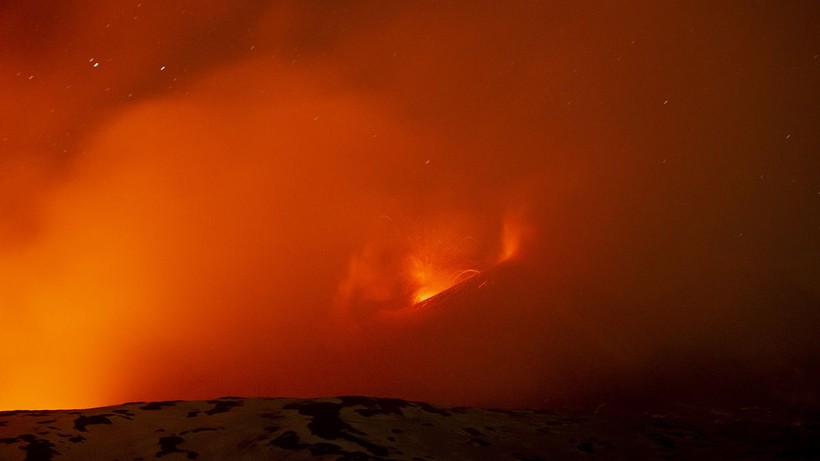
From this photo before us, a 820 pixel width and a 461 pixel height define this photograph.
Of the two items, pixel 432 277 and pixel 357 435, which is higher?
pixel 432 277

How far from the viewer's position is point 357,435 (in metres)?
6.60

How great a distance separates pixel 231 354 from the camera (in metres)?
12.1

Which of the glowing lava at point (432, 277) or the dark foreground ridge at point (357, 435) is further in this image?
the glowing lava at point (432, 277)

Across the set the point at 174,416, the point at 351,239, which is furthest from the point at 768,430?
the point at 351,239

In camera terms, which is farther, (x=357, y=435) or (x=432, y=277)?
(x=432, y=277)

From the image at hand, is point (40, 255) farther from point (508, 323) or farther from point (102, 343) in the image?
point (508, 323)

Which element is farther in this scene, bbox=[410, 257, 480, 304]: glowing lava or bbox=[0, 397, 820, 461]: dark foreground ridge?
bbox=[410, 257, 480, 304]: glowing lava

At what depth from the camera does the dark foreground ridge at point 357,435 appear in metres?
6.19

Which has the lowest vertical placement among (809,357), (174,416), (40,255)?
(174,416)

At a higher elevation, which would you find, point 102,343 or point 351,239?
point 351,239

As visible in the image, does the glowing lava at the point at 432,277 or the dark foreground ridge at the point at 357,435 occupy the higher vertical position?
the glowing lava at the point at 432,277

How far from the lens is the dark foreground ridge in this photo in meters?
6.19

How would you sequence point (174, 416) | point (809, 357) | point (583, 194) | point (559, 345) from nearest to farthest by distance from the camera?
1. point (174, 416)
2. point (809, 357)
3. point (559, 345)
4. point (583, 194)

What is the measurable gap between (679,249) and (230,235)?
8292 millimetres
